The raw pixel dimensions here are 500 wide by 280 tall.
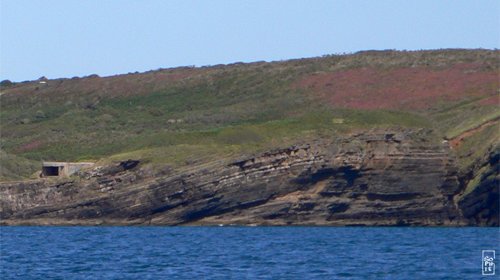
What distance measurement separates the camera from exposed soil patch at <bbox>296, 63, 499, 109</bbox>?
10244 centimetres

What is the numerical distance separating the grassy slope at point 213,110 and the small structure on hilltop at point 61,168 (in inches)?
96.0

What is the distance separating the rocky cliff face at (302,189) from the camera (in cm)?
7819

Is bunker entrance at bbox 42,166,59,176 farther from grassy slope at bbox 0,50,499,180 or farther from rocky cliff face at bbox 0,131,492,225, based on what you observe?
rocky cliff face at bbox 0,131,492,225

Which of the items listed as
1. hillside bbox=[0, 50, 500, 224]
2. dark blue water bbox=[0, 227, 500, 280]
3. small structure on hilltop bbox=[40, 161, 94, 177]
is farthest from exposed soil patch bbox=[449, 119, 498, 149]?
small structure on hilltop bbox=[40, 161, 94, 177]

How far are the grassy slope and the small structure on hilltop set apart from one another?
2.44 metres

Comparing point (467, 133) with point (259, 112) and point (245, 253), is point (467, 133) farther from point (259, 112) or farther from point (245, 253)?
point (245, 253)

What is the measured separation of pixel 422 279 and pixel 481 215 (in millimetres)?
32687

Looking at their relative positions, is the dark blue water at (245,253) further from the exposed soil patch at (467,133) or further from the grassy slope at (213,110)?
the exposed soil patch at (467,133)

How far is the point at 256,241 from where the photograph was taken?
210ft

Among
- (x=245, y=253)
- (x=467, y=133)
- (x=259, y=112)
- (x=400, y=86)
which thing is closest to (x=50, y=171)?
(x=467, y=133)

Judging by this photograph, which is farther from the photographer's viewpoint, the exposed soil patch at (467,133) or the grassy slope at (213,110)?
the grassy slope at (213,110)

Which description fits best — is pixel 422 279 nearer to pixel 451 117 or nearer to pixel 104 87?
pixel 451 117

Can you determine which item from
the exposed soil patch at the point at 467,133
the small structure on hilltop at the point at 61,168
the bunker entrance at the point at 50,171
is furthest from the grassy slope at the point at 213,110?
the bunker entrance at the point at 50,171

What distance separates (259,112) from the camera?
10950cm
